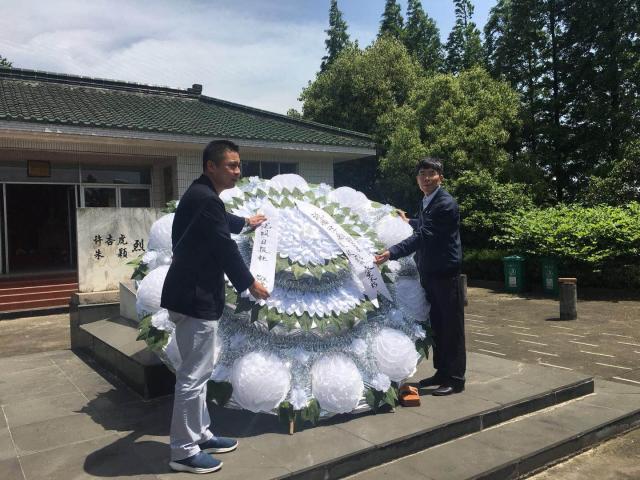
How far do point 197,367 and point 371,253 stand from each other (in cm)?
161

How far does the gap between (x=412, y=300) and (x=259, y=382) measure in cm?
145

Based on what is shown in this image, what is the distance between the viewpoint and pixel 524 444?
3.48m

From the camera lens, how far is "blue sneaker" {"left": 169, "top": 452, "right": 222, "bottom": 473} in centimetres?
283

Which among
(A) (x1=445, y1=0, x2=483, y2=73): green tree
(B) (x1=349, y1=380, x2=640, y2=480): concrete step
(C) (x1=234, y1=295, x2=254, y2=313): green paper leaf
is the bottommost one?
(B) (x1=349, y1=380, x2=640, y2=480): concrete step

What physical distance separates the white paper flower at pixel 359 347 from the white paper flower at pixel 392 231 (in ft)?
2.79

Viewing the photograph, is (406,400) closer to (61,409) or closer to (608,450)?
(608,450)

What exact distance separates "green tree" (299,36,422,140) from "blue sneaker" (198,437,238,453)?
18.1m

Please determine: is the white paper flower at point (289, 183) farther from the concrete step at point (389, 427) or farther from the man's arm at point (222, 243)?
the concrete step at point (389, 427)

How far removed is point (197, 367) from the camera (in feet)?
9.45

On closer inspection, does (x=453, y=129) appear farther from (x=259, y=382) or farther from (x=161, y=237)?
(x=259, y=382)

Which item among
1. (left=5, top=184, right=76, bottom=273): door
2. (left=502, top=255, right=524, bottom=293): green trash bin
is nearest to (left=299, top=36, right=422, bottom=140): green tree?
(left=502, top=255, right=524, bottom=293): green trash bin

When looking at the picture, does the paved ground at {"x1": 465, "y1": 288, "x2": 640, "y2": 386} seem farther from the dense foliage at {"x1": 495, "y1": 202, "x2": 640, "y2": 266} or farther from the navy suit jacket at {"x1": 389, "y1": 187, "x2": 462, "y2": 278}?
the navy suit jacket at {"x1": 389, "y1": 187, "x2": 462, "y2": 278}

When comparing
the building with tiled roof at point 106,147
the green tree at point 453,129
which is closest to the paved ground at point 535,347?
the building with tiled roof at point 106,147

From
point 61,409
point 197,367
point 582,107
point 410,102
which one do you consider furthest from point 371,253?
point 582,107
